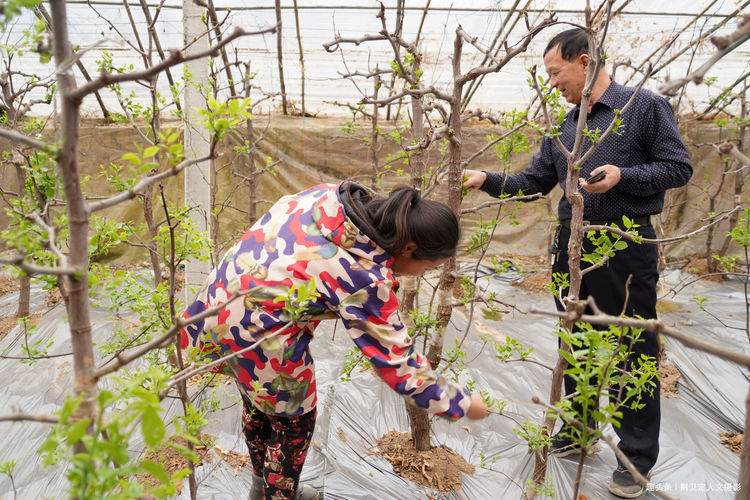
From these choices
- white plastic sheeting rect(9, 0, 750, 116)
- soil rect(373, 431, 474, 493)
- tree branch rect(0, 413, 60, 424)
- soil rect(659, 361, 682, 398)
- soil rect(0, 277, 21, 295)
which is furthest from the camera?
white plastic sheeting rect(9, 0, 750, 116)

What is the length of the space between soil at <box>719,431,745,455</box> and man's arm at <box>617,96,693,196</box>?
5.38 feet

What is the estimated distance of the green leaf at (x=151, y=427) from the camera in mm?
559

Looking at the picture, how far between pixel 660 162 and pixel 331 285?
5.03 ft

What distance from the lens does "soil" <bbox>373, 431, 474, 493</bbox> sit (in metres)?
2.17

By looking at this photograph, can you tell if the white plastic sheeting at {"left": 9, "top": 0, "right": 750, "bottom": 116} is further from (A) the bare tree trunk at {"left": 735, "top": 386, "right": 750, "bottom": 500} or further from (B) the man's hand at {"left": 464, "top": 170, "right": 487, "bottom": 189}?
(A) the bare tree trunk at {"left": 735, "top": 386, "right": 750, "bottom": 500}

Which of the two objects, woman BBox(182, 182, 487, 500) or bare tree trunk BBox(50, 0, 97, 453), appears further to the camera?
woman BBox(182, 182, 487, 500)

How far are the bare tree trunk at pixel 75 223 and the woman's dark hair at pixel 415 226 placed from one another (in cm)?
87

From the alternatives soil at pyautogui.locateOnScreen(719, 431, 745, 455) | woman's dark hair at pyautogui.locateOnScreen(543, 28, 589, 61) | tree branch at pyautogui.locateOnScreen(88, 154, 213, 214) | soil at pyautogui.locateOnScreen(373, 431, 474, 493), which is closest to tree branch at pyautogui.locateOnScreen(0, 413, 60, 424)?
tree branch at pyautogui.locateOnScreen(88, 154, 213, 214)

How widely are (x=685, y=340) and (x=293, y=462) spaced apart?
1497mm

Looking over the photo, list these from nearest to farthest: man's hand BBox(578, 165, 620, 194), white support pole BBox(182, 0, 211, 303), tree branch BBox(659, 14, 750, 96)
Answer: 1. tree branch BBox(659, 14, 750, 96)
2. man's hand BBox(578, 165, 620, 194)
3. white support pole BBox(182, 0, 211, 303)

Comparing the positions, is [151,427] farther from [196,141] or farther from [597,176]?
[196,141]

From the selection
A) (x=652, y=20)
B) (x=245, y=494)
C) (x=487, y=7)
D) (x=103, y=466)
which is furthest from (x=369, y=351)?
(x=652, y=20)

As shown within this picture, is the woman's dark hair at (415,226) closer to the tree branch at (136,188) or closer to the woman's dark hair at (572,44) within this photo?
the tree branch at (136,188)

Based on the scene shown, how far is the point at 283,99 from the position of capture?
6891 mm
